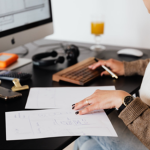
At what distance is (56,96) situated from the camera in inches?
33.3

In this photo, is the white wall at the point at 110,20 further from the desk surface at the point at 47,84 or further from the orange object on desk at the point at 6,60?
the orange object on desk at the point at 6,60

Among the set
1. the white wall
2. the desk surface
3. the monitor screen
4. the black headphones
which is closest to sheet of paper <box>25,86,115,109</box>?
the desk surface

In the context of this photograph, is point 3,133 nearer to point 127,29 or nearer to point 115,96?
point 115,96

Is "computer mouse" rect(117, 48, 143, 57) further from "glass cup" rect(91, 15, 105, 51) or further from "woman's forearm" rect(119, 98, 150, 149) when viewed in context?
"woman's forearm" rect(119, 98, 150, 149)

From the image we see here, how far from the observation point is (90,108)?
74 cm

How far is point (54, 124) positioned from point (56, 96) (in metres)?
0.19

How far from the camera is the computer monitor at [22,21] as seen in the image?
3.48 feet

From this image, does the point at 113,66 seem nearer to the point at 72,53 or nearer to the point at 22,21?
the point at 72,53

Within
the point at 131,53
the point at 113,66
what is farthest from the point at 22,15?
the point at 131,53

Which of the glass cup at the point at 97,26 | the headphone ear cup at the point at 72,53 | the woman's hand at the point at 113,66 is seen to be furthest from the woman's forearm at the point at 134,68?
the glass cup at the point at 97,26

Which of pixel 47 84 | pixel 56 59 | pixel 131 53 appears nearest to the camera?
pixel 47 84

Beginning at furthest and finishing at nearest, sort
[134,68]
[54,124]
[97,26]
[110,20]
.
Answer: [110,20], [97,26], [134,68], [54,124]

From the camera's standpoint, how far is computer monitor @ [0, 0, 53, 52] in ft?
3.48

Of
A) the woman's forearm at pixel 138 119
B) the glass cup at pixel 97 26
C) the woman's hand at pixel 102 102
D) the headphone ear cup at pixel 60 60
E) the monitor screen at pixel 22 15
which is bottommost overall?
the woman's forearm at pixel 138 119
